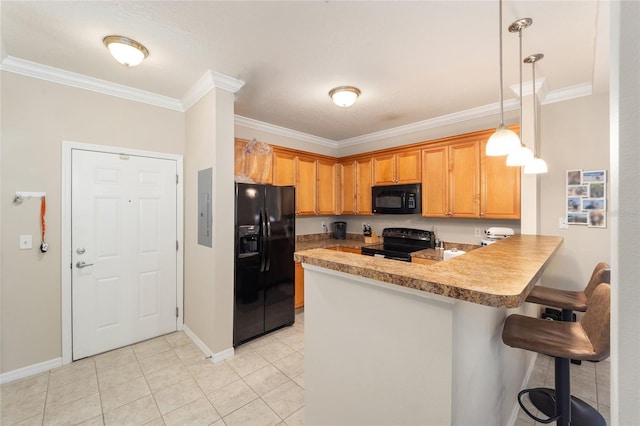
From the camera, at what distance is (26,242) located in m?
2.44

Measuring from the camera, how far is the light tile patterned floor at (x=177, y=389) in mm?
1988

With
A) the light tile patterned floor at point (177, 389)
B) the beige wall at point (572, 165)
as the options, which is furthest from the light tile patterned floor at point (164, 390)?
the beige wall at point (572, 165)

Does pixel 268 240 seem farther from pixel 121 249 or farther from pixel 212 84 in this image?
pixel 212 84

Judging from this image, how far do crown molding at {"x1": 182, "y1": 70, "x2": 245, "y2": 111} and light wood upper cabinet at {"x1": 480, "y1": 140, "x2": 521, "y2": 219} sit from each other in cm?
282

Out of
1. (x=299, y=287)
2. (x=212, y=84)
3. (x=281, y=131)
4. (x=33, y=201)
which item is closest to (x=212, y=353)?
(x=299, y=287)

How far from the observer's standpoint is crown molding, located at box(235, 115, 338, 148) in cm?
385

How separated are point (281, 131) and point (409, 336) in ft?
12.2

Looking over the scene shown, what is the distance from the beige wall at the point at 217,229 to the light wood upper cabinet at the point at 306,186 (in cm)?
156

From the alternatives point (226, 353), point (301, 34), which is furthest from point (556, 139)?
point (226, 353)

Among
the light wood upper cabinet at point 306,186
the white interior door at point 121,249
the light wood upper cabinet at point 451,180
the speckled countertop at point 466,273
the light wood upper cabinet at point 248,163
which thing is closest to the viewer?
the speckled countertop at point 466,273

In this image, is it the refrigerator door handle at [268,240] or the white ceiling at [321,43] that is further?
the refrigerator door handle at [268,240]

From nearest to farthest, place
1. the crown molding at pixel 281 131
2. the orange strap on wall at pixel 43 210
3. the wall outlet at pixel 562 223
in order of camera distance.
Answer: the orange strap on wall at pixel 43 210 < the wall outlet at pixel 562 223 < the crown molding at pixel 281 131

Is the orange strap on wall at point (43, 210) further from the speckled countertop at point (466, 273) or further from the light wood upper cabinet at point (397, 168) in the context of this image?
the light wood upper cabinet at point (397, 168)

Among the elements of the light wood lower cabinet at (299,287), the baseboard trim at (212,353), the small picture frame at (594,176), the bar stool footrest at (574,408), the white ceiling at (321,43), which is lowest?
the bar stool footrest at (574,408)
